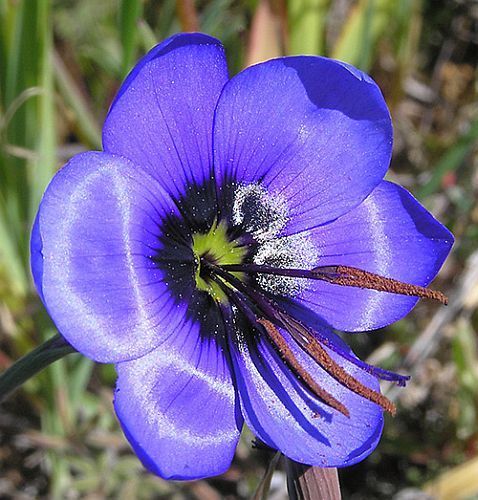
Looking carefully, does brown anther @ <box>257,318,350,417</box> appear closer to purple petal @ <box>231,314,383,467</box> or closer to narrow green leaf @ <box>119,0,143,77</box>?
purple petal @ <box>231,314,383,467</box>

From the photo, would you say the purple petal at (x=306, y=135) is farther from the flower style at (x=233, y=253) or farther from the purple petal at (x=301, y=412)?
the purple petal at (x=301, y=412)

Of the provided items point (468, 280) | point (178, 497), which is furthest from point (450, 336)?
point (178, 497)

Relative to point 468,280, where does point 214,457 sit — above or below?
above

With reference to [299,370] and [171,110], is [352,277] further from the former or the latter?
[171,110]

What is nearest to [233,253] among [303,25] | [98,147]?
[98,147]

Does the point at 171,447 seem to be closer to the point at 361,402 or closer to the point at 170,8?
the point at 361,402

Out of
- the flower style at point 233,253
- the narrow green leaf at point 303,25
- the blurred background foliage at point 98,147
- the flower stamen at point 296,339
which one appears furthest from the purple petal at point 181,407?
the narrow green leaf at point 303,25
